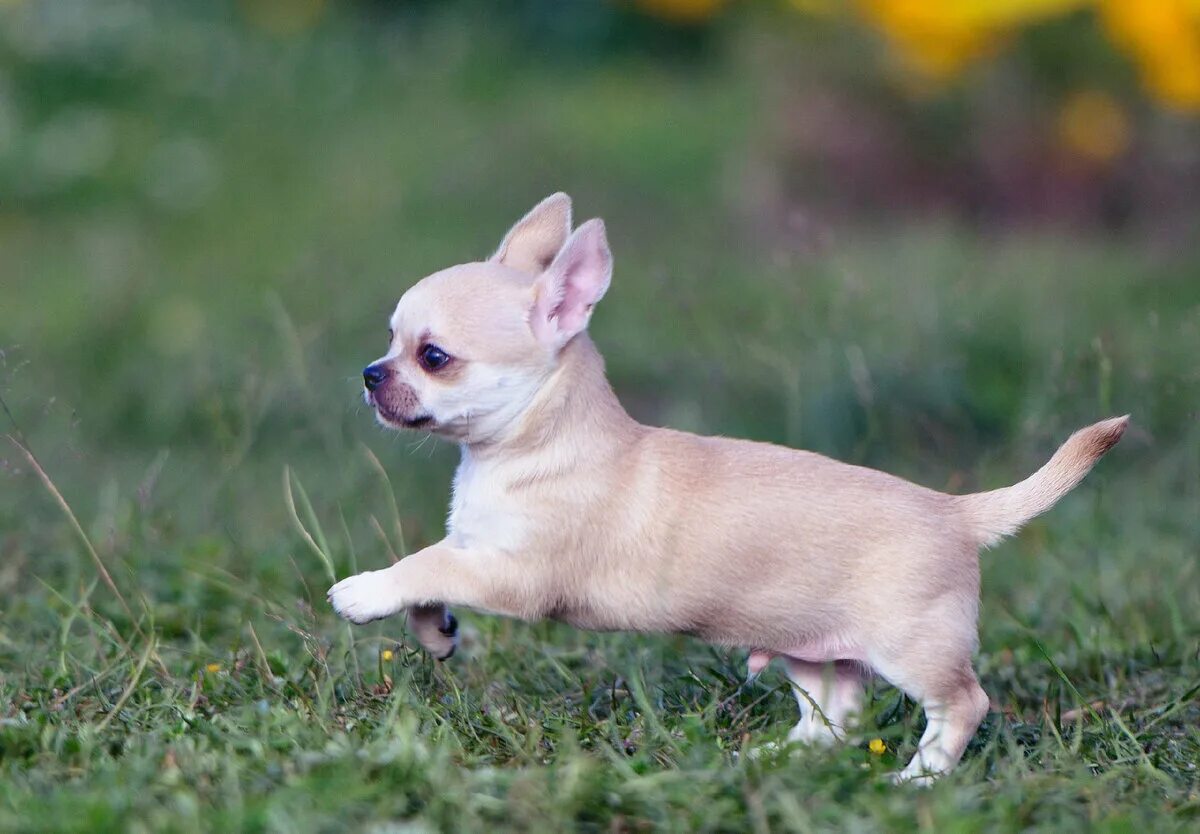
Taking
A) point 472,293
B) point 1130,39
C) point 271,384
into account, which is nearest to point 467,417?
point 472,293

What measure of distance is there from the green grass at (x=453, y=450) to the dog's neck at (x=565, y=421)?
310mm

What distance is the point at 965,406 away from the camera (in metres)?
6.63

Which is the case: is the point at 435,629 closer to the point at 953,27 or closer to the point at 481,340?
the point at 481,340

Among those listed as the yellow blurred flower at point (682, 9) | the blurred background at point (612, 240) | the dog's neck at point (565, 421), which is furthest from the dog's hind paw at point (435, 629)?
the yellow blurred flower at point (682, 9)

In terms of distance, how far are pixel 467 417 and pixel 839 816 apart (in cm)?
133

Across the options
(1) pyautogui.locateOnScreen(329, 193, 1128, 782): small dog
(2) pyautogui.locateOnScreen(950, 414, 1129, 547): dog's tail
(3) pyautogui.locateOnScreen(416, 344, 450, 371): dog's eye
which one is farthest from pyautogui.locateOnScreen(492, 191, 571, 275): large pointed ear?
(2) pyautogui.locateOnScreen(950, 414, 1129, 547): dog's tail

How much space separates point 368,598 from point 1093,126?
6.77 m

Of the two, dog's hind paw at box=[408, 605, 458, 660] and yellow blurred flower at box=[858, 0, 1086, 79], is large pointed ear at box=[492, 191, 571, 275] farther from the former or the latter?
yellow blurred flower at box=[858, 0, 1086, 79]

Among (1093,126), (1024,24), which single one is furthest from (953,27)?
(1093,126)

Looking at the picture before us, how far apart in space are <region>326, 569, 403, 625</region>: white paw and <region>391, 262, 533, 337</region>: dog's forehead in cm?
61

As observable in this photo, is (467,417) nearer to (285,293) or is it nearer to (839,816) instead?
(839,816)

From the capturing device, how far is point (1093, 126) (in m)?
9.16

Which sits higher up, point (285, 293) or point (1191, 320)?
point (1191, 320)

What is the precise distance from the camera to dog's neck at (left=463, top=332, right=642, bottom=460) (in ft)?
12.6
